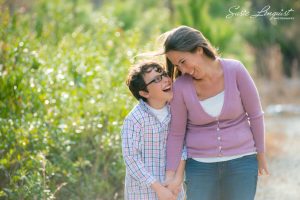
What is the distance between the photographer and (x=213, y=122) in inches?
76.1

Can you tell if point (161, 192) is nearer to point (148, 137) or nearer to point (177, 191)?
point (177, 191)

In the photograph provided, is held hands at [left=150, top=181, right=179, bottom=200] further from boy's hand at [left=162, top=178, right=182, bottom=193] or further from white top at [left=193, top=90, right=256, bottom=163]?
white top at [left=193, top=90, right=256, bottom=163]

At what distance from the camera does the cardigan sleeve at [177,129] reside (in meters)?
1.93

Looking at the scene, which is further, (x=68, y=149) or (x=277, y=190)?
(x=277, y=190)

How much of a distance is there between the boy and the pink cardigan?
0.06 m

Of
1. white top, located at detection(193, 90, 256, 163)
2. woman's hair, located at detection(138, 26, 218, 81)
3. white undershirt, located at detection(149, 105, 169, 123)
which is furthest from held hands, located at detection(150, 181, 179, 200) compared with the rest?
woman's hair, located at detection(138, 26, 218, 81)

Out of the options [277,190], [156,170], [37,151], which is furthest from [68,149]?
[277,190]

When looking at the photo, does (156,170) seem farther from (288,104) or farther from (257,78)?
(257,78)

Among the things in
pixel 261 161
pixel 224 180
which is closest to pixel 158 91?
pixel 224 180

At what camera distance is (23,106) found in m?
2.76

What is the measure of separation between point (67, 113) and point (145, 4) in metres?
9.00

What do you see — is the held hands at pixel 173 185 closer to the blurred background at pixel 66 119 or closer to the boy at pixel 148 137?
the boy at pixel 148 137

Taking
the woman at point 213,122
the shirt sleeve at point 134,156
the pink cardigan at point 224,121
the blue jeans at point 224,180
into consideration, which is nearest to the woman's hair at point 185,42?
the woman at point 213,122

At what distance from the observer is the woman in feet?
6.16
